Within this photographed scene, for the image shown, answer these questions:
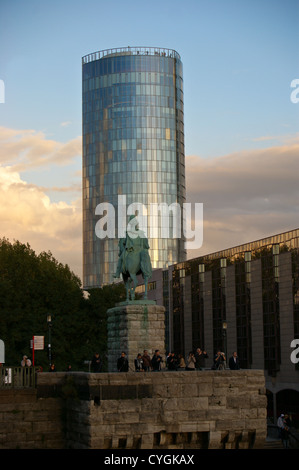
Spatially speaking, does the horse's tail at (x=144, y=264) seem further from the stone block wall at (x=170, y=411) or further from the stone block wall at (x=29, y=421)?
the stone block wall at (x=170, y=411)

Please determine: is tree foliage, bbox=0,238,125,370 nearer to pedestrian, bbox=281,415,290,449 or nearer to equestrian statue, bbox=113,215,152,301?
equestrian statue, bbox=113,215,152,301

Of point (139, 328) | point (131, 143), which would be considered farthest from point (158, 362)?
point (131, 143)

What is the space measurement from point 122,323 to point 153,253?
131865 mm

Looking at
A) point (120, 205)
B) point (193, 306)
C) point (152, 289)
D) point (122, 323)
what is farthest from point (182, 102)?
point (122, 323)

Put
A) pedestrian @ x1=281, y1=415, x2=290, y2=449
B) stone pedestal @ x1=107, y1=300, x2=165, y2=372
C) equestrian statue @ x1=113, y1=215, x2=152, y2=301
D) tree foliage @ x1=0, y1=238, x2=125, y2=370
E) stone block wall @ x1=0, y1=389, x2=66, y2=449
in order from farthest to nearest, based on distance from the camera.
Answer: tree foliage @ x1=0, y1=238, x2=125, y2=370, equestrian statue @ x1=113, y1=215, x2=152, y2=301, pedestrian @ x1=281, y1=415, x2=290, y2=449, stone pedestal @ x1=107, y1=300, x2=165, y2=372, stone block wall @ x1=0, y1=389, x2=66, y2=449

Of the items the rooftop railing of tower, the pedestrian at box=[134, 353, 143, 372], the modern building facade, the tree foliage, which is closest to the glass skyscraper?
the rooftop railing of tower

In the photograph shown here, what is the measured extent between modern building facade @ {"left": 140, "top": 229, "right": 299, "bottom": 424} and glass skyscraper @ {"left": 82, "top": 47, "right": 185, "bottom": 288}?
8589 centimetres

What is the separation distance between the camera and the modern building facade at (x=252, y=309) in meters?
64.9

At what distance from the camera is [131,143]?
171m

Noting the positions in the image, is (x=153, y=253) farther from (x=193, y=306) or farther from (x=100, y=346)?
(x=100, y=346)

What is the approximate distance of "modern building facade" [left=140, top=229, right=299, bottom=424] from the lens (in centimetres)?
6488

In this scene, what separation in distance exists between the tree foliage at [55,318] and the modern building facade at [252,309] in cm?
973

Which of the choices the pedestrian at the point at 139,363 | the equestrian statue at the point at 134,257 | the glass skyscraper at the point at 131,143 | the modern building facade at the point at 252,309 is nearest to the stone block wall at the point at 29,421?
the pedestrian at the point at 139,363

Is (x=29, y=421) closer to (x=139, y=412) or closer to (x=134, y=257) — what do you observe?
(x=139, y=412)
